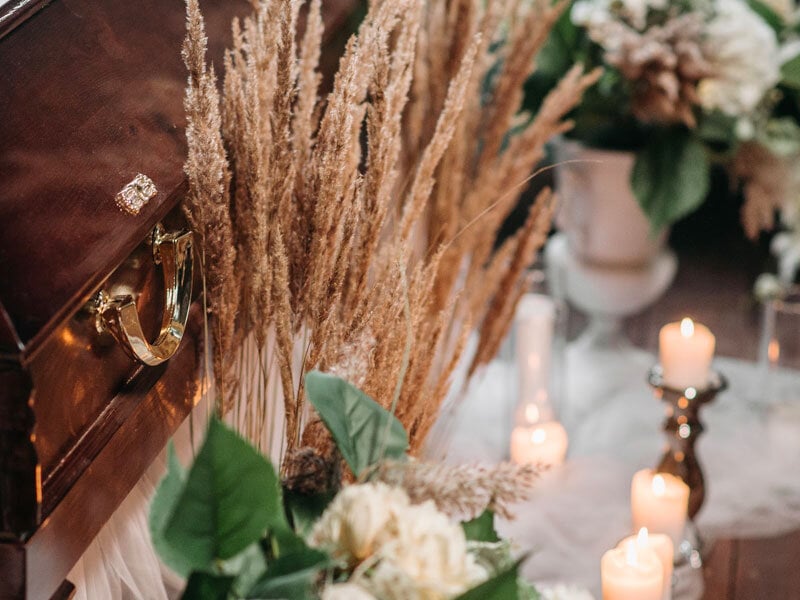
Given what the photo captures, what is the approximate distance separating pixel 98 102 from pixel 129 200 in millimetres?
90

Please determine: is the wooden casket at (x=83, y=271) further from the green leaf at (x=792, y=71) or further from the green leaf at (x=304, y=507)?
the green leaf at (x=792, y=71)

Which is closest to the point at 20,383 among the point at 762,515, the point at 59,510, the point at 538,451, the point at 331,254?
the point at 59,510

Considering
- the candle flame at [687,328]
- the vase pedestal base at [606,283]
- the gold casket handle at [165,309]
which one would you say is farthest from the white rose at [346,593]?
the vase pedestal base at [606,283]

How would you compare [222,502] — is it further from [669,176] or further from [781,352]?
[781,352]

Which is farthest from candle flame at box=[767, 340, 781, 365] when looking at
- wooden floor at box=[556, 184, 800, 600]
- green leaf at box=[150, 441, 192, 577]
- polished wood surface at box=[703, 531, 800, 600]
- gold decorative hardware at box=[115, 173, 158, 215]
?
green leaf at box=[150, 441, 192, 577]

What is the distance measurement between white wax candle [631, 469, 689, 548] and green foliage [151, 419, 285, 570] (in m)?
0.72

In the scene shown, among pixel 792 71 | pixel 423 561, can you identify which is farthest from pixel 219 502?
pixel 792 71

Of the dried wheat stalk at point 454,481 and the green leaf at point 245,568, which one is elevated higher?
the dried wheat stalk at point 454,481

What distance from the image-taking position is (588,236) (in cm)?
166

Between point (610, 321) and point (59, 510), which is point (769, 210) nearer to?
point (610, 321)

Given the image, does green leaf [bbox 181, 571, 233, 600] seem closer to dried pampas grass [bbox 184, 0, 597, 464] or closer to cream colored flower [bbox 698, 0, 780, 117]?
dried pampas grass [bbox 184, 0, 597, 464]

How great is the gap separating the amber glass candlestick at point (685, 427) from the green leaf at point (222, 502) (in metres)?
0.85

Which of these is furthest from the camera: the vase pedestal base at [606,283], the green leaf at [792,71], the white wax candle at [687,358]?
the vase pedestal base at [606,283]

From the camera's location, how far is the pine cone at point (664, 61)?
1367mm
